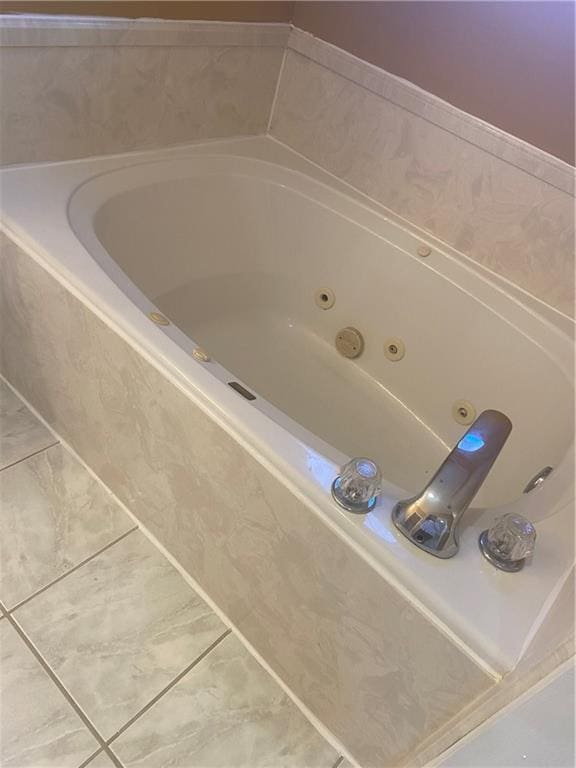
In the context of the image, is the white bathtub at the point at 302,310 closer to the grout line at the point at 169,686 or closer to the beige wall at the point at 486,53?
the beige wall at the point at 486,53

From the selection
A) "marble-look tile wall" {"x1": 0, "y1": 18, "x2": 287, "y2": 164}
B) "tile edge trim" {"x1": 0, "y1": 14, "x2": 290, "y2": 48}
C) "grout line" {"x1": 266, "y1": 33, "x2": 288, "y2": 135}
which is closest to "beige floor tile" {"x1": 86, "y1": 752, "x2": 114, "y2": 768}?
"marble-look tile wall" {"x1": 0, "y1": 18, "x2": 287, "y2": 164}

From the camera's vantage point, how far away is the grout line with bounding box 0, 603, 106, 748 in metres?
1.07

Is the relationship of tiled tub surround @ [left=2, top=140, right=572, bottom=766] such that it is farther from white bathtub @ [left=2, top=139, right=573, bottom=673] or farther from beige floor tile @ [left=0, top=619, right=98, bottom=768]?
beige floor tile @ [left=0, top=619, right=98, bottom=768]

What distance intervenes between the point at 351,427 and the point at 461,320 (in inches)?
14.9

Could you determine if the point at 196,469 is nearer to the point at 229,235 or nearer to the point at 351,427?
the point at 351,427

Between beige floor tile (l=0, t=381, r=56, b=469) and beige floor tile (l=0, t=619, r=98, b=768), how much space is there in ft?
1.38

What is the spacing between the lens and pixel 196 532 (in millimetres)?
1220

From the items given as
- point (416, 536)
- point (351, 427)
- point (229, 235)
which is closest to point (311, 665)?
point (416, 536)

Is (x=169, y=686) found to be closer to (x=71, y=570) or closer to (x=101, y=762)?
(x=101, y=762)

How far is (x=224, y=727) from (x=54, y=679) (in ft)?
1.01

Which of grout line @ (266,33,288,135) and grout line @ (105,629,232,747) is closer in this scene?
grout line @ (105,629,232,747)

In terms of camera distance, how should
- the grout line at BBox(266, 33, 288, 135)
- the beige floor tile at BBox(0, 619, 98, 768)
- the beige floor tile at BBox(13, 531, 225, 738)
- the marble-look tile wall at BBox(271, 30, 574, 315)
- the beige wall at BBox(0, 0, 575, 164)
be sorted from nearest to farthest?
1. the beige floor tile at BBox(0, 619, 98, 768)
2. the beige floor tile at BBox(13, 531, 225, 738)
3. the beige wall at BBox(0, 0, 575, 164)
4. the marble-look tile wall at BBox(271, 30, 574, 315)
5. the grout line at BBox(266, 33, 288, 135)

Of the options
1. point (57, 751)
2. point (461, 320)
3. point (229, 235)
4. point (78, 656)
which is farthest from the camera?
point (229, 235)

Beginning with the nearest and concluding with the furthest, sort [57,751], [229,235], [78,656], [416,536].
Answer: [416,536]
[57,751]
[78,656]
[229,235]
